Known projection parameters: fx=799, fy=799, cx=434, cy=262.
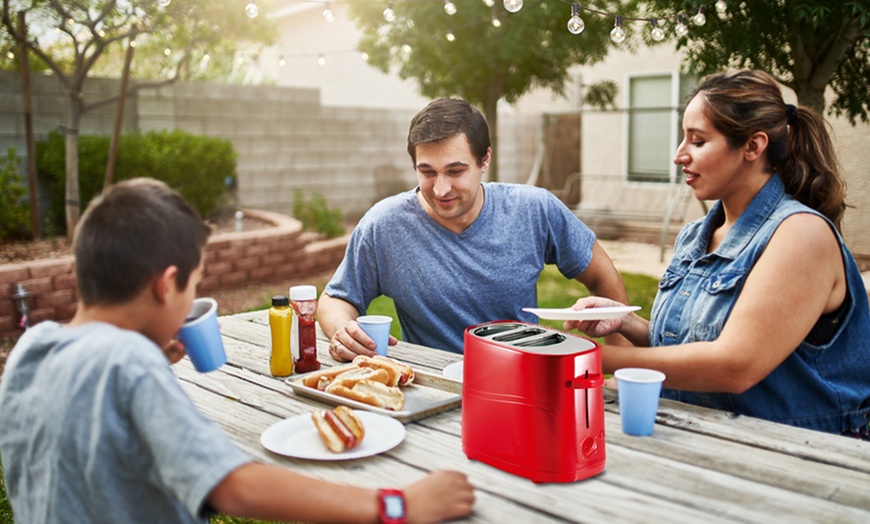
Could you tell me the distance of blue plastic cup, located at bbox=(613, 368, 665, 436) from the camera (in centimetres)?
Result: 168

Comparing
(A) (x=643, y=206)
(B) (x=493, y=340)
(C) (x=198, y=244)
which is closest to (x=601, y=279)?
(B) (x=493, y=340)

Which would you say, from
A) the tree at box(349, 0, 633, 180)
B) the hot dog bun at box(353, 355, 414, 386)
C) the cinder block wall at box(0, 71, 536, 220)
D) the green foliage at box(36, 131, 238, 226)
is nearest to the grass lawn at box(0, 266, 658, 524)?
the green foliage at box(36, 131, 238, 226)

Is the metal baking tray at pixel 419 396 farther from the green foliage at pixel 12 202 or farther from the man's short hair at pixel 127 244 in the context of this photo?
the green foliage at pixel 12 202

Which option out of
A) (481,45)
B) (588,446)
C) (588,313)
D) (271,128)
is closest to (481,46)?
(481,45)

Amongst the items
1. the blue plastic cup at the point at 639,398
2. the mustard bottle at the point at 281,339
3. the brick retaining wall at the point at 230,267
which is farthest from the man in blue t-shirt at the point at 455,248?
the brick retaining wall at the point at 230,267

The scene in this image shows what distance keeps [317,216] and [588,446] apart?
7.60m

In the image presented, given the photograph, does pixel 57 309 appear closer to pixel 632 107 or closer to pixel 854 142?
pixel 854 142

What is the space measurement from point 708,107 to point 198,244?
141 cm

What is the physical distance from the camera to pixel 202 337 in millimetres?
1646

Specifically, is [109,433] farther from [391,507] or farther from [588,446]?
[588,446]

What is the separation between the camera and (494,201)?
114 inches

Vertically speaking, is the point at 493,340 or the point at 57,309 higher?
the point at 493,340

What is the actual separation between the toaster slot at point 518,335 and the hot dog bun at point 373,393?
0.42 meters

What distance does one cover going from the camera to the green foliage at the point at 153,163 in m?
7.16
